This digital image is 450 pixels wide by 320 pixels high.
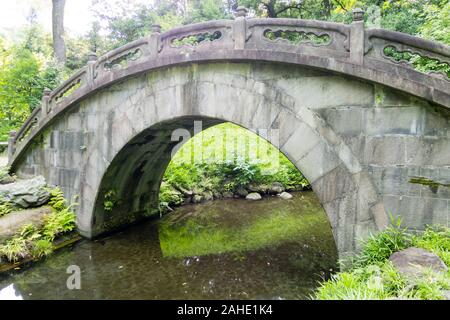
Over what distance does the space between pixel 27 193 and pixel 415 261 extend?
819 cm

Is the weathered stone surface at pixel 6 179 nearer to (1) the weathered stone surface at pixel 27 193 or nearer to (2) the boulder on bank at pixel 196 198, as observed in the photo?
(1) the weathered stone surface at pixel 27 193

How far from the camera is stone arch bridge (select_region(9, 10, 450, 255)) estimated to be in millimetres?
4375

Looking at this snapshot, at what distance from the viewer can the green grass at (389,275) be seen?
308 cm

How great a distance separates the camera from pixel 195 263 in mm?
6898

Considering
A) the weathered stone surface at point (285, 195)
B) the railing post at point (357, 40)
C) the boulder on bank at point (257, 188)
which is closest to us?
the railing post at point (357, 40)

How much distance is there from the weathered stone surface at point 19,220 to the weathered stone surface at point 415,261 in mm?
7220

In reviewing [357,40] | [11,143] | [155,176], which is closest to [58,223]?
[155,176]

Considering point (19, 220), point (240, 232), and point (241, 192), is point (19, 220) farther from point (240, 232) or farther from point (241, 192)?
point (241, 192)

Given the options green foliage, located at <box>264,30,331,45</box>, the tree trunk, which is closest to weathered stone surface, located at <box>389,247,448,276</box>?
green foliage, located at <box>264,30,331,45</box>

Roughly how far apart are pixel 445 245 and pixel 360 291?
1.61m

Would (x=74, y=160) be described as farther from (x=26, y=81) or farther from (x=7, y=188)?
(x=26, y=81)

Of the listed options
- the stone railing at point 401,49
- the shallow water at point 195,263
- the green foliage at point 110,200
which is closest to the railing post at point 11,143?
the green foliage at point 110,200

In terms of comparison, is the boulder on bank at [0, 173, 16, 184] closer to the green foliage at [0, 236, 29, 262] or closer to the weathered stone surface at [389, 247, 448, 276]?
the green foliage at [0, 236, 29, 262]

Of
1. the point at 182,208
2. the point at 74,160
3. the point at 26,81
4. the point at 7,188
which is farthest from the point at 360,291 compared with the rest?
the point at 26,81
